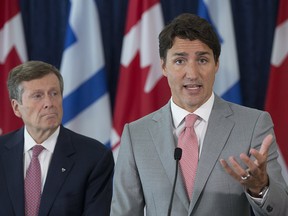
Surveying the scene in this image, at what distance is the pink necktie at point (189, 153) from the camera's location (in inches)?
80.1

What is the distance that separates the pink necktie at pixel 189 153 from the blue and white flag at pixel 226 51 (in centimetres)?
176

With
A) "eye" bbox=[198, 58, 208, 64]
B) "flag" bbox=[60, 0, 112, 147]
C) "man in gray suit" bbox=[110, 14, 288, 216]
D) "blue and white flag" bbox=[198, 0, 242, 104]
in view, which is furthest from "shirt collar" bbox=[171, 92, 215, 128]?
"flag" bbox=[60, 0, 112, 147]

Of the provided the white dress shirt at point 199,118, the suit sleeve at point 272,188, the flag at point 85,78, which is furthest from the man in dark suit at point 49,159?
the flag at point 85,78

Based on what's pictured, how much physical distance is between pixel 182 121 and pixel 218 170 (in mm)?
248

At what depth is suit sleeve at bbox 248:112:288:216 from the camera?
1.82 metres

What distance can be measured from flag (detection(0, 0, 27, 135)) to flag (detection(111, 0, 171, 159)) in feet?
2.20

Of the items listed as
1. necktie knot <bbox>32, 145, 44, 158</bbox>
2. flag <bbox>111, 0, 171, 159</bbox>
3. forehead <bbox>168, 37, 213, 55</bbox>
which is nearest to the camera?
forehead <bbox>168, 37, 213, 55</bbox>

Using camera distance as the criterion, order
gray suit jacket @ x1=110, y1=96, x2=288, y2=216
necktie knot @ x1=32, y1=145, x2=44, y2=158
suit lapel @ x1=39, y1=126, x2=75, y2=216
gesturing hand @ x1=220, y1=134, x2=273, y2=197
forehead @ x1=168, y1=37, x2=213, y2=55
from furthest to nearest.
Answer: necktie knot @ x1=32, y1=145, x2=44, y2=158 → suit lapel @ x1=39, y1=126, x2=75, y2=216 → forehead @ x1=168, y1=37, x2=213, y2=55 → gray suit jacket @ x1=110, y1=96, x2=288, y2=216 → gesturing hand @ x1=220, y1=134, x2=273, y2=197

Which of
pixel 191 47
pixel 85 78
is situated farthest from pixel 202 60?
pixel 85 78

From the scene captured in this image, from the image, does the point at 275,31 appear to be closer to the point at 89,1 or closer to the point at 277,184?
the point at 89,1

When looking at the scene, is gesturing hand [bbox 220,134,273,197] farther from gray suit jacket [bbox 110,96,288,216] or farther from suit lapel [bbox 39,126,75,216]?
suit lapel [bbox 39,126,75,216]

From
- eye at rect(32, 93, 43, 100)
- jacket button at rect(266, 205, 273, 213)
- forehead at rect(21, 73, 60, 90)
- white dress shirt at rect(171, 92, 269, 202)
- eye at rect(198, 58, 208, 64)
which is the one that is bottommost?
jacket button at rect(266, 205, 273, 213)

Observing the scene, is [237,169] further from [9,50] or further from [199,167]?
[9,50]

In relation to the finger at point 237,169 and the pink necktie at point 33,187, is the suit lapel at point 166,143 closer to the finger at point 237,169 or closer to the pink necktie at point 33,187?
the finger at point 237,169
